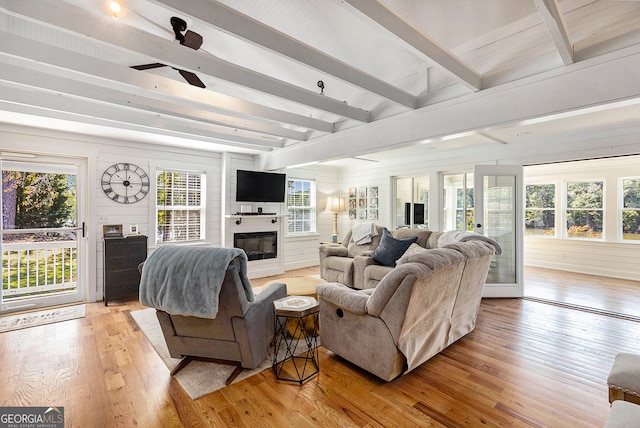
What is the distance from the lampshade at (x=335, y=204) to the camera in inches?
277

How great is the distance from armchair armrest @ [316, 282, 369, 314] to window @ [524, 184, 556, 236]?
650 centimetres

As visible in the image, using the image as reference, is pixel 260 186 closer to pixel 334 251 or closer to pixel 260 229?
pixel 260 229

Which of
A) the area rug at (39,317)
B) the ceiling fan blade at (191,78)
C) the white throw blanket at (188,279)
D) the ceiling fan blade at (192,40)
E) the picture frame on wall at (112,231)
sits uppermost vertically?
the ceiling fan blade at (192,40)

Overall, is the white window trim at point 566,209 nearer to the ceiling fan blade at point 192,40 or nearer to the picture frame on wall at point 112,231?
the ceiling fan blade at point 192,40

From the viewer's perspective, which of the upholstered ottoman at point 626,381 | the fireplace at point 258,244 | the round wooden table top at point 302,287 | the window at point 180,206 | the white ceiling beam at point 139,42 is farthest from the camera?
the fireplace at point 258,244

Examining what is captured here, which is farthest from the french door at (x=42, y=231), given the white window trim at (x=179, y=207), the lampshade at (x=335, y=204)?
the lampshade at (x=335, y=204)

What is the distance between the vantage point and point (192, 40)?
88.6 inches

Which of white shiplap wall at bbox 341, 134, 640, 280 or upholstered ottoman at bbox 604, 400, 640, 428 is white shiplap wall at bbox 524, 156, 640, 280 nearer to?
white shiplap wall at bbox 341, 134, 640, 280

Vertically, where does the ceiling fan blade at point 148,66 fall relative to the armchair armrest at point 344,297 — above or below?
above

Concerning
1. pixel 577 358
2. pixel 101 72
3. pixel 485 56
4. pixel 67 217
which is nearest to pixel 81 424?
pixel 101 72

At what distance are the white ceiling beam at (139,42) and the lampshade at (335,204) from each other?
4.23 metres

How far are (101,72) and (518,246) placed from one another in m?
5.53

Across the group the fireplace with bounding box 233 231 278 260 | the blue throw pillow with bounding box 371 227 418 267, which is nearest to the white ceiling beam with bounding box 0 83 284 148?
the fireplace with bounding box 233 231 278 260

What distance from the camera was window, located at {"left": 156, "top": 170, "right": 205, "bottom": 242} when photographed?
502 cm
